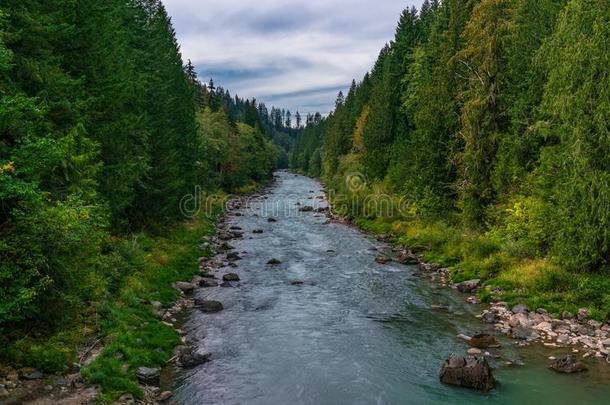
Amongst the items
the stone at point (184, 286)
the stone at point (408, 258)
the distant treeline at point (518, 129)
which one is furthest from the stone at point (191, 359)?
the stone at point (408, 258)

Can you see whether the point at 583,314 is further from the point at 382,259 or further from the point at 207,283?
the point at 207,283

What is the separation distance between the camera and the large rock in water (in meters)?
15.6

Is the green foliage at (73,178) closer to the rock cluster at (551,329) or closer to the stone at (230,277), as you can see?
the stone at (230,277)

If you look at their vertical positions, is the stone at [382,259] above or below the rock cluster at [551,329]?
above

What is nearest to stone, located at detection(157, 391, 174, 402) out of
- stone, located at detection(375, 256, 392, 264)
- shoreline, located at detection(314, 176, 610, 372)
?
shoreline, located at detection(314, 176, 610, 372)

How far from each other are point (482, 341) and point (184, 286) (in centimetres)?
1562

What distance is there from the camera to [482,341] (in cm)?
1909

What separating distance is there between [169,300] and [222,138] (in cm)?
5126

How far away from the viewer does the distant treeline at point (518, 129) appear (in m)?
22.1

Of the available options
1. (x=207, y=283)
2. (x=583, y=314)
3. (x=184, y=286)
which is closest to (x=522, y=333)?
(x=583, y=314)

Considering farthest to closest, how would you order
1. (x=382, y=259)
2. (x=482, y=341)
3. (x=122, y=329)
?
1. (x=382, y=259)
2. (x=482, y=341)
3. (x=122, y=329)

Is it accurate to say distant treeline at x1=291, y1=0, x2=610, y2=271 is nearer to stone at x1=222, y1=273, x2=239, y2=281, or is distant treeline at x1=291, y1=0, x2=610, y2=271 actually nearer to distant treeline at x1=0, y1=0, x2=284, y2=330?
stone at x1=222, y1=273, x2=239, y2=281

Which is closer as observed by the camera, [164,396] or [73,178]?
[164,396]

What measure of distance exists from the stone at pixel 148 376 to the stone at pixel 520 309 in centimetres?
1579
